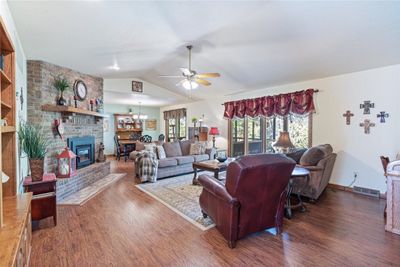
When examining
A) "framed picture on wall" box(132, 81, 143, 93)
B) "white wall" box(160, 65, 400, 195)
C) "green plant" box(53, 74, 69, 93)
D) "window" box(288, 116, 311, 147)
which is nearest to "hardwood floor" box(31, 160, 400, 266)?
"white wall" box(160, 65, 400, 195)

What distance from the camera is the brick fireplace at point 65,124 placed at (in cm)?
400

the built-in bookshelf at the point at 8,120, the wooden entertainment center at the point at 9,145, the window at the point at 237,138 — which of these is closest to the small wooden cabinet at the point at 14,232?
the wooden entertainment center at the point at 9,145

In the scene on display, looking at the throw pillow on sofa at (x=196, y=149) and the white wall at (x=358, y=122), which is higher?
the white wall at (x=358, y=122)

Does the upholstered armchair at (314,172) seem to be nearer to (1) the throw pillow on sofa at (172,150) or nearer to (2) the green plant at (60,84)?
(1) the throw pillow on sofa at (172,150)

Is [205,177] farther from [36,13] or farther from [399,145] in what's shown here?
[399,145]

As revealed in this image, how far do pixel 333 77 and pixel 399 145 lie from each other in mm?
1799

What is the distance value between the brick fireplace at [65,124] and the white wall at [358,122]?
5.37m

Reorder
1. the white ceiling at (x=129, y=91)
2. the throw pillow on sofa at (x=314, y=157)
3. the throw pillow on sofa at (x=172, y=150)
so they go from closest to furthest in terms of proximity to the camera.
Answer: the throw pillow on sofa at (x=314, y=157)
the throw pillow on sofa at (x=172, y=150)
the white ceiling at (x=129, y=91)

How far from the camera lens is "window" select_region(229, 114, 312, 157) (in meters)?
5.34

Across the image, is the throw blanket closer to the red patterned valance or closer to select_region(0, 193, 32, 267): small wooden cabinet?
select_region(0, 193, 32, 267): small wooden cabinet

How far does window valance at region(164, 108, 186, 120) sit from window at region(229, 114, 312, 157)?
3.02m

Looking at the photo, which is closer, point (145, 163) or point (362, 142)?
point (362, 142)

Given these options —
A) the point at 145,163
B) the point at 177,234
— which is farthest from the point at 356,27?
the point at 145,163

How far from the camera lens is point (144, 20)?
2994 mm
